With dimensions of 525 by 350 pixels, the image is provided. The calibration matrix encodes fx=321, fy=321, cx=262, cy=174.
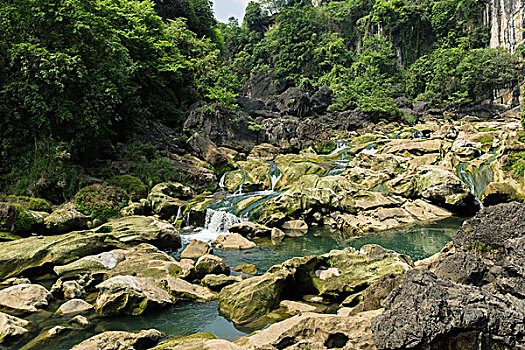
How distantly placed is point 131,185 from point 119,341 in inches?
532

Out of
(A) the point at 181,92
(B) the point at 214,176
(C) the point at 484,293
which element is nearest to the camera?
(C) the point at 484,293

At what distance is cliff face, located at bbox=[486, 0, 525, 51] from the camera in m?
42.2

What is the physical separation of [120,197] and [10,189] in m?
4.95

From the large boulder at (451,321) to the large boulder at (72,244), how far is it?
898 cm

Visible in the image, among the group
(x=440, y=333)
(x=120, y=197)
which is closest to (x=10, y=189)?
(x=120, y=197)

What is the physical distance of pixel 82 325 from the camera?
6.18 m

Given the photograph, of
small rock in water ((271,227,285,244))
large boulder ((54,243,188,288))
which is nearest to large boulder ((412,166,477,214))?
small rock in water ((271,227,285,244))

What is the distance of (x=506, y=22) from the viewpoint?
1716 inches

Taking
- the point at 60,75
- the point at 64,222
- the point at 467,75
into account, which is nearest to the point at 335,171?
the point at 64,222

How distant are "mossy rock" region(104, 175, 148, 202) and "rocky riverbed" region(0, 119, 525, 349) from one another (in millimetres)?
202

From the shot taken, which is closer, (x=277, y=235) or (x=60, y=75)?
(x=277, y=235)

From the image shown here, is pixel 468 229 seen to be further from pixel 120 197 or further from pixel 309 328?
pixel 120 197

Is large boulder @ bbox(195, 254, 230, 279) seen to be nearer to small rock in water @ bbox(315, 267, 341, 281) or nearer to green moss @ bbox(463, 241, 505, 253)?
small rock in water @ bbox(315, 267, 341, 281)

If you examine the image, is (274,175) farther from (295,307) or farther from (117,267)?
(295,307)
